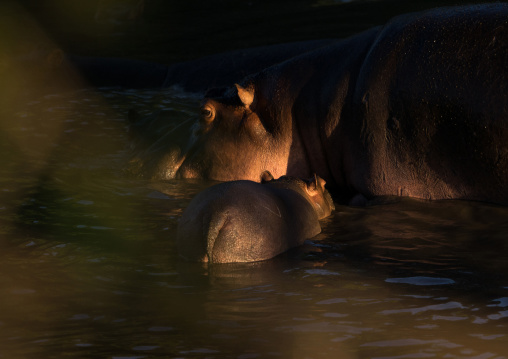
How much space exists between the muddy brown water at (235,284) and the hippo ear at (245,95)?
0.57 meters

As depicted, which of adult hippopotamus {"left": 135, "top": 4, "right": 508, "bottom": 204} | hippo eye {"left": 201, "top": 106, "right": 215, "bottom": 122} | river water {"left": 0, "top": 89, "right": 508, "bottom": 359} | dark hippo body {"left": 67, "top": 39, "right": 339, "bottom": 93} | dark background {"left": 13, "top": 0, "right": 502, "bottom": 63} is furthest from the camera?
dark background {"left": 13, "top": 0, "right": 502, "bottom": 63}

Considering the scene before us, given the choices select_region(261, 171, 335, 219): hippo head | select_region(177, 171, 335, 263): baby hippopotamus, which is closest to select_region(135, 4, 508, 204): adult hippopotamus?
select_region(261, 171, 335, 219): hippo head

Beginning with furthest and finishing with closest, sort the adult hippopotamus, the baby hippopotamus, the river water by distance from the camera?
1. the adult hippopotamus
2. the baby hippopotamus
3. the river water

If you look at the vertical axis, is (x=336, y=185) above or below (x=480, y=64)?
below

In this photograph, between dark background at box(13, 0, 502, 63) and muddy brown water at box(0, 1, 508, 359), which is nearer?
muddy brown water at box(0, 1, 508, 359)

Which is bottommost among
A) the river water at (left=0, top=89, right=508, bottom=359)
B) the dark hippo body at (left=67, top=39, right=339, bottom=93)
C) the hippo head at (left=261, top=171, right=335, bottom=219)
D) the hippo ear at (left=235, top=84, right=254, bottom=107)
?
the river water at (left=0, top=89, right=508, bottom=359)

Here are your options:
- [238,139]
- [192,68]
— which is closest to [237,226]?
[238,139]

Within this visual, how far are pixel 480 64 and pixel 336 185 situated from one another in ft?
3.90

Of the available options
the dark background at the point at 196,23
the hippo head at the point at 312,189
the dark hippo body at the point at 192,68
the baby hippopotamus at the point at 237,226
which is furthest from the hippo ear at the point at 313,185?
the dark background at the point at 196,23

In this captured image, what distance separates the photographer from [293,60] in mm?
5754

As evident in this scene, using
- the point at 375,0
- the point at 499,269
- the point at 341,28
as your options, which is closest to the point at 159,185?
the point at 499,269

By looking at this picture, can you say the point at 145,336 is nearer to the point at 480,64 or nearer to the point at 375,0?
the point at 480,64

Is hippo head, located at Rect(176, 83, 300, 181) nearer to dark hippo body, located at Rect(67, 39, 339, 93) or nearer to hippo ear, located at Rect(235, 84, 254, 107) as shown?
hippo ear, located at Rect(235, 84, 254, 107)

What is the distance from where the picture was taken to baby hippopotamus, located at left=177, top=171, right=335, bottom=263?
3949 millimetres
